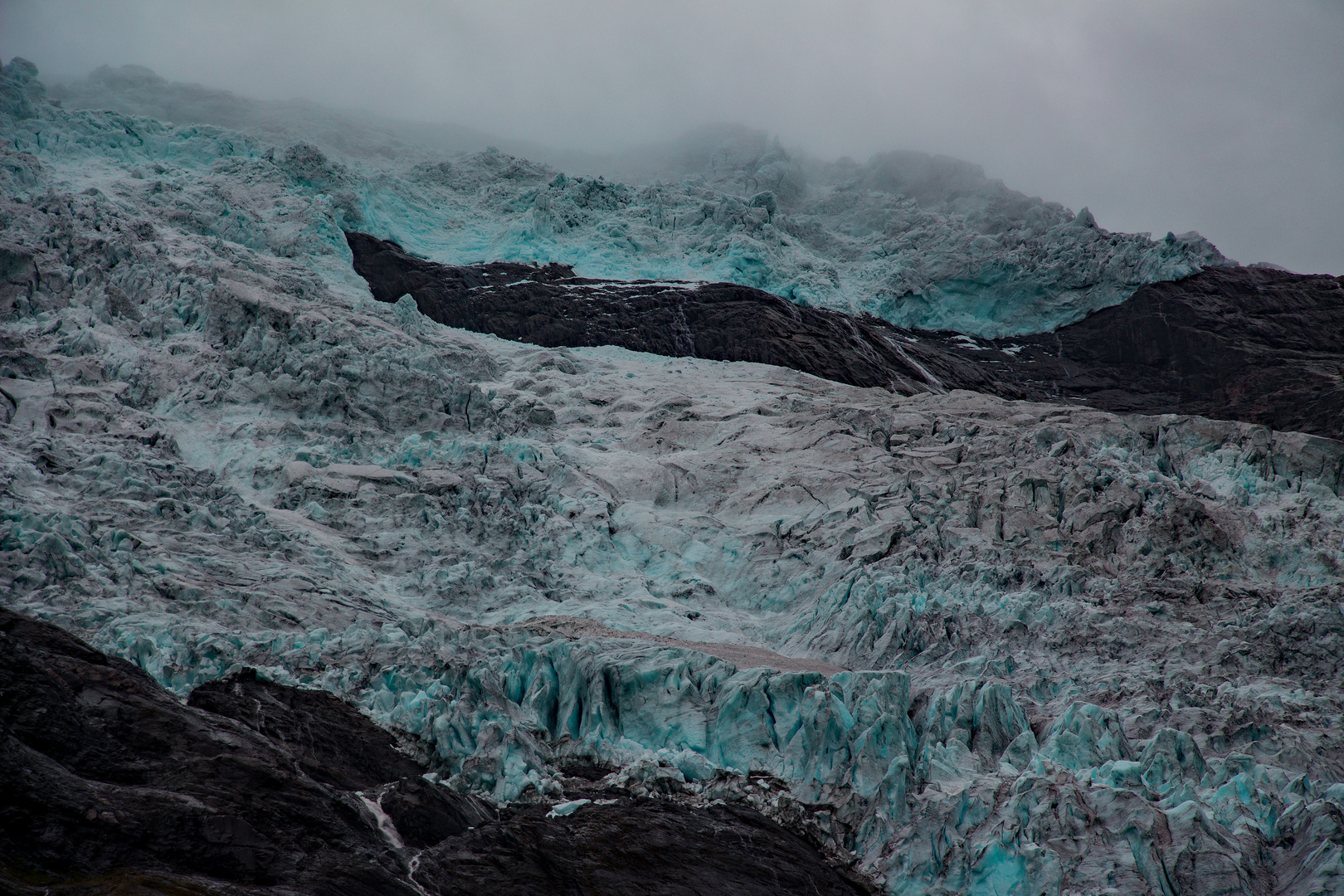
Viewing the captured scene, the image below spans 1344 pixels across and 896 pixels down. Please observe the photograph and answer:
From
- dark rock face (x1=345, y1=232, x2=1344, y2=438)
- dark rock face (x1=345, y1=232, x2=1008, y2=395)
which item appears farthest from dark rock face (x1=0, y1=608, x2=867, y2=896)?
dark rock face (x1=345, y1=232, x2=1008, y2=395)

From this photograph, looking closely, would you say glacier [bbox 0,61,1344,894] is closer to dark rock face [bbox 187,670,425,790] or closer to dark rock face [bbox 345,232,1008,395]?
dark rock face [bbox 187,670,425,790]

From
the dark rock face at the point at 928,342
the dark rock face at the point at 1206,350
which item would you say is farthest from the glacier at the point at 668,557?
the dark rock face at the point at 1206,350

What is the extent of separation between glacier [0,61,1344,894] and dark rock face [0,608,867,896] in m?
0.94

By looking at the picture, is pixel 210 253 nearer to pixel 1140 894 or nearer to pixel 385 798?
pixel 385 798

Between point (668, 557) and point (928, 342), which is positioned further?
point (928, 342)

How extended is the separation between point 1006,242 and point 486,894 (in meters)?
48.7

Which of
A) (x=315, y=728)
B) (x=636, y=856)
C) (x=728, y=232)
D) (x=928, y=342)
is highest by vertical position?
(x=728, y=232)

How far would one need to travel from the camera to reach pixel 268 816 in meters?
12.5

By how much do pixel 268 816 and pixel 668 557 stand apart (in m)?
15.5

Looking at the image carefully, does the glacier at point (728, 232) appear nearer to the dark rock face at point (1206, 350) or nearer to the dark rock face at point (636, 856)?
the dark rock face at point (1206, 350)

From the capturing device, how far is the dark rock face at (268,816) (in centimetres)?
1099

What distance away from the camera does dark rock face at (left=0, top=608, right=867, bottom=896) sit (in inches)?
433

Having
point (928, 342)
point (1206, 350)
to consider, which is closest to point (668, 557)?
point (928, 342)

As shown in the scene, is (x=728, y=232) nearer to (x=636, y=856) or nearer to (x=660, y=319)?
(x=660, y=319)
